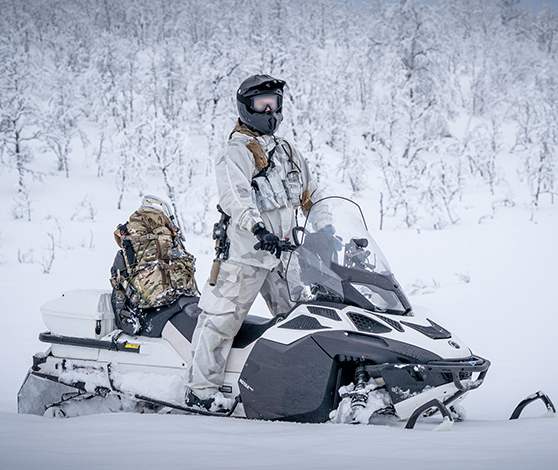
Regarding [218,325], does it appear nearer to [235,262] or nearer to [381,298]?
[235,262]

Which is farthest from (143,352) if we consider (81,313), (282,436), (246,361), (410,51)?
(410,51)

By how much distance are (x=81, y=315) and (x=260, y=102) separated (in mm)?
1865

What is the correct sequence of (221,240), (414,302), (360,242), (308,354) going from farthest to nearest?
(414,302)
(221,240)
(360,242)
(308,354)

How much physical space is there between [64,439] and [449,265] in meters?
6.52

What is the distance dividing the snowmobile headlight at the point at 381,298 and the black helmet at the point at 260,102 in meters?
1.23

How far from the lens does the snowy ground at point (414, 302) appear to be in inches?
81.4

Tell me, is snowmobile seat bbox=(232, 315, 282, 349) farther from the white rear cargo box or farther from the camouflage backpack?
the white rear cargo box

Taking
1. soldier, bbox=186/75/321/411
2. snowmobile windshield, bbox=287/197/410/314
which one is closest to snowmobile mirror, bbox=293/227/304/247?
snowmobile windshield, bbox=287/197/410/314

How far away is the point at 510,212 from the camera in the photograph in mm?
11156

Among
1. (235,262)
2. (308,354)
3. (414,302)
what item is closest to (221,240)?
(235,262)

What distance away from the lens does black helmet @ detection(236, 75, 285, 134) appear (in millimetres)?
3274

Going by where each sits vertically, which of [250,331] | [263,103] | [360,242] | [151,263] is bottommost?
Answer: [250,331]

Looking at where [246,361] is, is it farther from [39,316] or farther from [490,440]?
[39,316]

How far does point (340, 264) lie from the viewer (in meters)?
2.80
